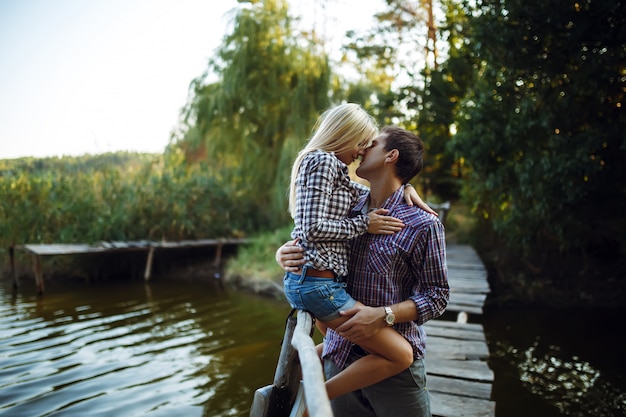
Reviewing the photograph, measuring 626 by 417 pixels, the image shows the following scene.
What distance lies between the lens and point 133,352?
5469 millimetres

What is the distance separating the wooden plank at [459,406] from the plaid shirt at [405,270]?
1045mm

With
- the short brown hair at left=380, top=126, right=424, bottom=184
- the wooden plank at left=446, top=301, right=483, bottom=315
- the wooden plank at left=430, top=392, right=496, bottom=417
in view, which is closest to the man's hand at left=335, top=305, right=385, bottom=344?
the short brown hair at left=380, top=126, right=424, bottom=184

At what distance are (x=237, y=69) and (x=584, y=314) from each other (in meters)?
9.08

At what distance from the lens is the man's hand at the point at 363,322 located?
64.8 inches

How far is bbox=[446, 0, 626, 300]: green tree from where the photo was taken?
5.58 meters

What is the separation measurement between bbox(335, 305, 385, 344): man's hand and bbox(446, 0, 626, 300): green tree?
15.4ft

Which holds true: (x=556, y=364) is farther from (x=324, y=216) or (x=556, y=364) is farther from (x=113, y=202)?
(x=113, y=202)

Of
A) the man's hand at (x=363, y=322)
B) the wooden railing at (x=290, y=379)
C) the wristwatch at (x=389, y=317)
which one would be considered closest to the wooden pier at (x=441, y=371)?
the wooden railing at (x=290, y=379)

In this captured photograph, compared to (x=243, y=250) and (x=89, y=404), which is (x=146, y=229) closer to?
(x=243, y=250)

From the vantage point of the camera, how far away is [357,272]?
183cm

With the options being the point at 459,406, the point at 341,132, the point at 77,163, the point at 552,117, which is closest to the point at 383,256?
the point at 341,132

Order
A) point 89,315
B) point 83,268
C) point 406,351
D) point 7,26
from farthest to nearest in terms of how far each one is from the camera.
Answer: point 83,268 < point 7,26 < point 89,315 < point 406,351

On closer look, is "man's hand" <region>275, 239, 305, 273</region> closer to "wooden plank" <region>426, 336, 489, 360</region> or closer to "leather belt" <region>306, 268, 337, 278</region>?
"leather belt" <region>306, 268, 337, 278</region>

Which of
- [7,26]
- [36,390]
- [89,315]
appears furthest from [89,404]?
[7,26]
